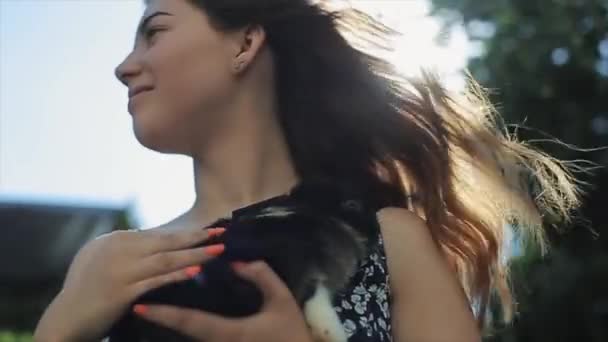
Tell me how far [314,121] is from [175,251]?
1.71 feet

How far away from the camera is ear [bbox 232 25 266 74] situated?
2229 mm

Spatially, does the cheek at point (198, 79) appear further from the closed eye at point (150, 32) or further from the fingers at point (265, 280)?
the fingers at point (265, 280)

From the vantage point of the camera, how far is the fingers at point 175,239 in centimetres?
194

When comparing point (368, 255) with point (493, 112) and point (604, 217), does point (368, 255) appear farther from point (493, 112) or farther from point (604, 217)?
point (604, 217)

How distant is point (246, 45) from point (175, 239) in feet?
1.62

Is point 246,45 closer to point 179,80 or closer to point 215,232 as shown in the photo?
point 179,80

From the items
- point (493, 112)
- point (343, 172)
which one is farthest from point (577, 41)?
point (343, 172)

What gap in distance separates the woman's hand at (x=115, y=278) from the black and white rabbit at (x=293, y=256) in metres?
0.02

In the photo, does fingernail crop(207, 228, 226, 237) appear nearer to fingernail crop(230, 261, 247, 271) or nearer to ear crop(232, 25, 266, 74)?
fingernail crop(230, 261, 247, 271)

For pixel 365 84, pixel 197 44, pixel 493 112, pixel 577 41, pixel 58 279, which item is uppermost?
pixel 197 44

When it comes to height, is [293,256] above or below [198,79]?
below

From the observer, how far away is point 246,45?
2.27 metres

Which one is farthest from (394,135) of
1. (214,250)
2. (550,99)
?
(550,99)

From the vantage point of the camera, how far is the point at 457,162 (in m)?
2.45
